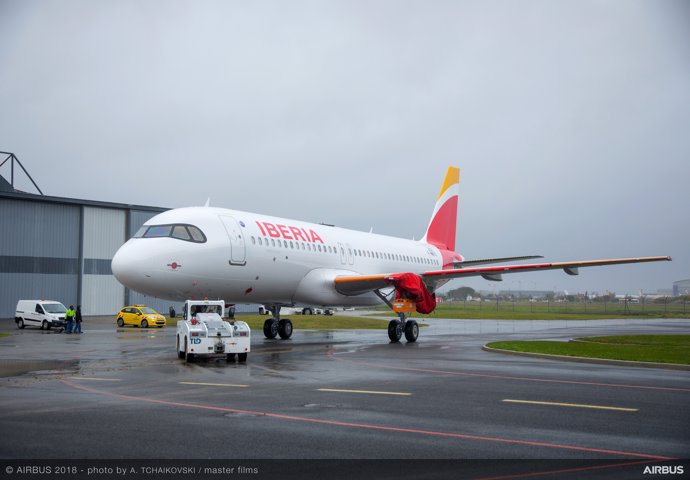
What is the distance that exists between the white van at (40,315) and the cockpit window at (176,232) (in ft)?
70.8

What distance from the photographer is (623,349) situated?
21234 millimetres

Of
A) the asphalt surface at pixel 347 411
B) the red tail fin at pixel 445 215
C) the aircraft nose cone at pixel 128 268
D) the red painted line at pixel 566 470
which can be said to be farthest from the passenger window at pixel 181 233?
the red tail fin at pixel 445 215

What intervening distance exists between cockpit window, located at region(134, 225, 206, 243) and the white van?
70.8 feet

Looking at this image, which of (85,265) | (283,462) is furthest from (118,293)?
(283,462)

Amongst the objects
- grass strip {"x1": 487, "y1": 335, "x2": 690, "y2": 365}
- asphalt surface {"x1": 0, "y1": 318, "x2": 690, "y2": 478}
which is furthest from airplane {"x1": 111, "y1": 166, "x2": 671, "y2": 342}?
asphalt surface {"x1": 0, "y1": 318, "x2": 690, "y2": 478}

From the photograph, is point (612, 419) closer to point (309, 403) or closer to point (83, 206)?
point (309, 403)

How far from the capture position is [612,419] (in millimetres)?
9602

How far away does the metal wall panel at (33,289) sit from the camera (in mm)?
49875

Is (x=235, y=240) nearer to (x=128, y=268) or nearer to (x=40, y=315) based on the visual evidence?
(x=128, y=268)

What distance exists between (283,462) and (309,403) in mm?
3897

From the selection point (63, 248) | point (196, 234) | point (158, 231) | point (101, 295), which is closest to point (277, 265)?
point (196, 234)

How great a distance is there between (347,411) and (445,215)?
32.0 m

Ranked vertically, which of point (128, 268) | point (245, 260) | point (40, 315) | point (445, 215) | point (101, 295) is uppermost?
point (445, 215)

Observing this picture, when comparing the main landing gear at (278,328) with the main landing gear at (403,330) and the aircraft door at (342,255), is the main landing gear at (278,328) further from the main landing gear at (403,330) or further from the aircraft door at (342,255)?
→ the main landing gear at (403,330)
